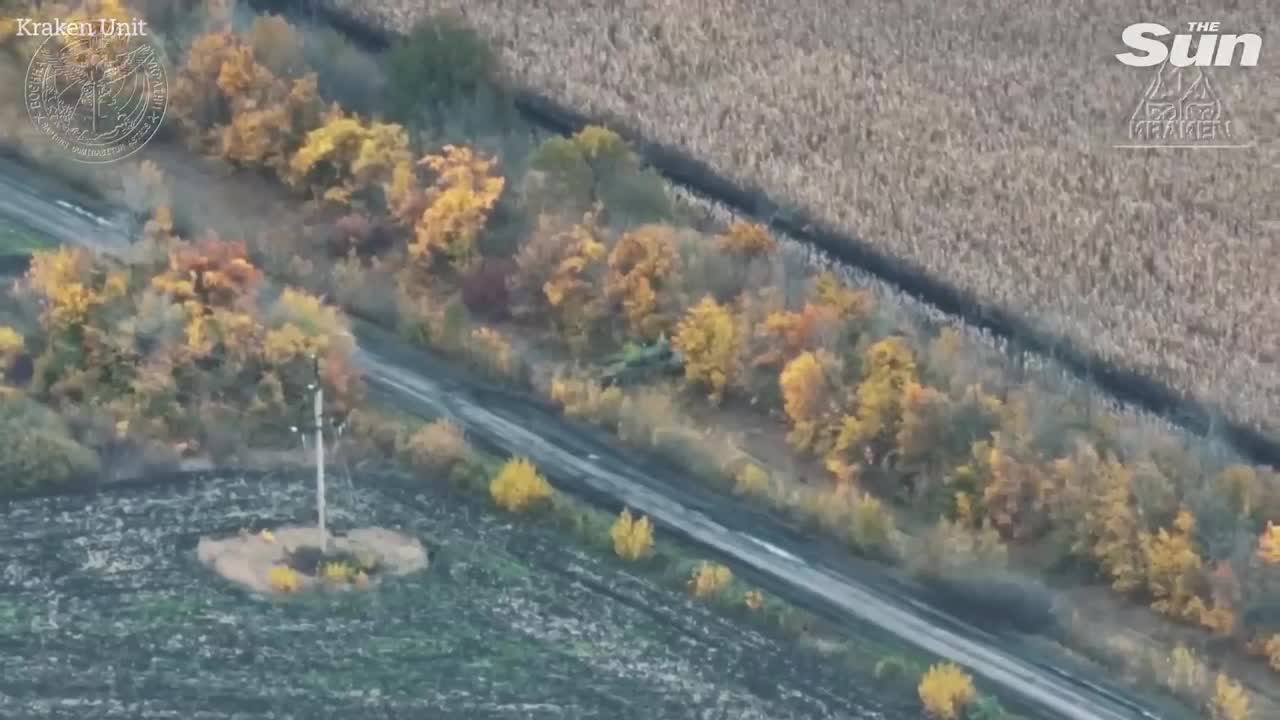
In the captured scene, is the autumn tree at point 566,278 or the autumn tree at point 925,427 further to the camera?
the autumn tree at point 566,278

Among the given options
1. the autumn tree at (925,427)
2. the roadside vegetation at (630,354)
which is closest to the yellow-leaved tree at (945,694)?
the roadside vegetation at (630,354)

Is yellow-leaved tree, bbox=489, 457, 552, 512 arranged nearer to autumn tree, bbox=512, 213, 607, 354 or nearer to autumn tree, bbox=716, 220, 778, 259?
autumn tree, bbox=512, 213, 607, 354

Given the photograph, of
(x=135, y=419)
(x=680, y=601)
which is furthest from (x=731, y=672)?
(x=135, y=419)

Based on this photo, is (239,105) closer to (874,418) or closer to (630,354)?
(630,354)

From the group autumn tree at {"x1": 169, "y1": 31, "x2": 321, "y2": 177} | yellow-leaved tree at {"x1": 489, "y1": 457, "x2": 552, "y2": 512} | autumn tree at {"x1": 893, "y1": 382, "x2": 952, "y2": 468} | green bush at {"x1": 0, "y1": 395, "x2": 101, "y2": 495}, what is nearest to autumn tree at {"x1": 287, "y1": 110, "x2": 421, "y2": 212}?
autumn tree at {"x1": 169, "y1": 31, "x2": 321, "y2": 177}

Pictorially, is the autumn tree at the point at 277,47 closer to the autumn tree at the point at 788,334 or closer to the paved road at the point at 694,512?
the paved road at the point at 694,512

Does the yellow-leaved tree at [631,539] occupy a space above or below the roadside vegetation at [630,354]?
below

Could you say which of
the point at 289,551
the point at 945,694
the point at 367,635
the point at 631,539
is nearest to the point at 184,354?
the point at 289,551
